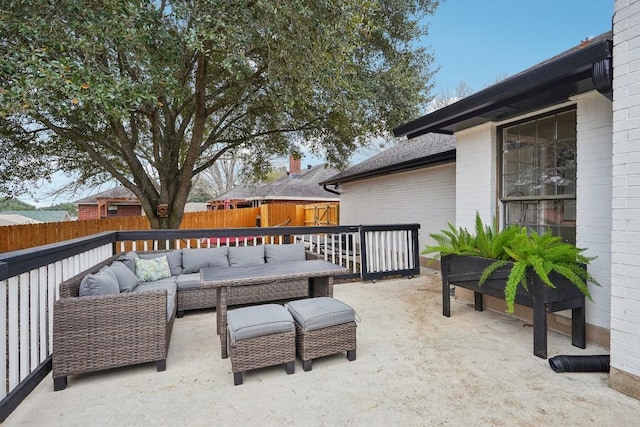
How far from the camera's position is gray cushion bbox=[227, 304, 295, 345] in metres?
2.61

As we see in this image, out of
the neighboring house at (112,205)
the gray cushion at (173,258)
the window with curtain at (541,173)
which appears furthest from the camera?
the neighboring house at (112,205)

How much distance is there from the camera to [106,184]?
32.6 ft

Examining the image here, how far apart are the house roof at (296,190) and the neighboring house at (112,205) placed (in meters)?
→ 5.45

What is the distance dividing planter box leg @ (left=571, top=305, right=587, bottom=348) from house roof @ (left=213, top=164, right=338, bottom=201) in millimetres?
15227

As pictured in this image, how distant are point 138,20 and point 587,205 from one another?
20.5ft

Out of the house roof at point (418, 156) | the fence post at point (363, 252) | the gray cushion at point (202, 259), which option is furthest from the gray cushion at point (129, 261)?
the house roof at point (418, 156)

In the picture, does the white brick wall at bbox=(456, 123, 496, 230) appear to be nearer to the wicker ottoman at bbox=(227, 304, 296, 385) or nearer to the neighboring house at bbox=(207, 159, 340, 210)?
the wicker ottoman at bbox=(227, 304, 296, 385)

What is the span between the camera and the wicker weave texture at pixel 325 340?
110 inches

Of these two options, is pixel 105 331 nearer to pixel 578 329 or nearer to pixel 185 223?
pixel 578 329

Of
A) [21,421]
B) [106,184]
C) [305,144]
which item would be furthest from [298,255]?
[106,184]

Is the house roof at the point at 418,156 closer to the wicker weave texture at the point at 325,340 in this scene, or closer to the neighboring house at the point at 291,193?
the wicker weave texture at the point at 325,340

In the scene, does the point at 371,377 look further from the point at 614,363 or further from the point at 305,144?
the point at 305,144

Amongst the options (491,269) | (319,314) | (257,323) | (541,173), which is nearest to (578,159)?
(541,173)

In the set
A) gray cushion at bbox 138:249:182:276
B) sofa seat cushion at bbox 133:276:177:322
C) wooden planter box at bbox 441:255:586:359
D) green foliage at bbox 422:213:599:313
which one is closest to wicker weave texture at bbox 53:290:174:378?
sofa seat cushion at bbox 133:276:177:322
